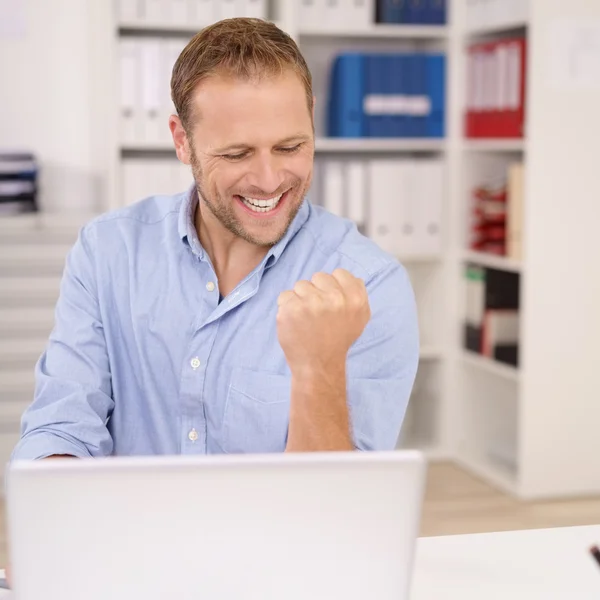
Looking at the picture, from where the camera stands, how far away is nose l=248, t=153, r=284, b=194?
1634 mm

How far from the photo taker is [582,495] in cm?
375

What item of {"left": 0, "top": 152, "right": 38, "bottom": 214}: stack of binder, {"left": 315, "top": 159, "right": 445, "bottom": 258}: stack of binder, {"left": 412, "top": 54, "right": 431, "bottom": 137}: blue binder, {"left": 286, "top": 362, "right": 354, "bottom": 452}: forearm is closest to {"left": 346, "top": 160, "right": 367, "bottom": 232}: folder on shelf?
{"left": 315, "top": 159, "right": 445, "bottom": 258}: stack of binder

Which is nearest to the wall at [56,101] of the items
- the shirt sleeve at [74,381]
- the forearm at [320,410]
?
the shirt sleeve at [74,381]

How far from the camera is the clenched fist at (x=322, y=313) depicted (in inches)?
52.6

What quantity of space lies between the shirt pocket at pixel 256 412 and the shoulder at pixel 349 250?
0.69 ft

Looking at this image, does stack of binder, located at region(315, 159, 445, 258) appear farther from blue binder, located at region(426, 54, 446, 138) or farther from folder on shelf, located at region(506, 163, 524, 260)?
folder on shelf, located at region(506, 163, 524, 260)

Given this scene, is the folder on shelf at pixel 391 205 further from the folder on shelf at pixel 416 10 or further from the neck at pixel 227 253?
the neck at pixel 227 253

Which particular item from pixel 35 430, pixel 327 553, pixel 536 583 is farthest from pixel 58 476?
pixel 35 430

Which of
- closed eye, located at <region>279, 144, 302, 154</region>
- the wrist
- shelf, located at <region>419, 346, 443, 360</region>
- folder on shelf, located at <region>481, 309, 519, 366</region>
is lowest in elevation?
shelf, located at <region>419, 346, 443, 360</region>

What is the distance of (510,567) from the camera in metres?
1.30

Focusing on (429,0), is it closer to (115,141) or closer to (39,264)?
(115,141)

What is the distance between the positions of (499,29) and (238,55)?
246 centimetres

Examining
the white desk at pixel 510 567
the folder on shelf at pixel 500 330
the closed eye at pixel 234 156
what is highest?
the closed eye at pixel 234 156

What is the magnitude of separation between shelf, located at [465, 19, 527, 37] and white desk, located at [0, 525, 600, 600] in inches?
101
